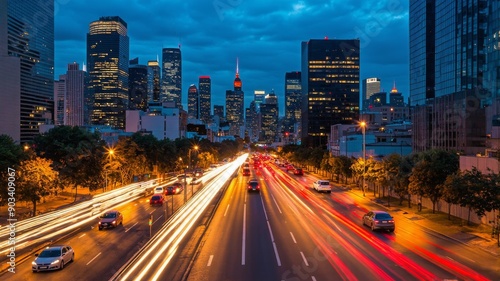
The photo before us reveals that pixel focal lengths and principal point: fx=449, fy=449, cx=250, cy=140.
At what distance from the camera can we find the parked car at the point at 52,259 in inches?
878

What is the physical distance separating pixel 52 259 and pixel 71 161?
1411 inches

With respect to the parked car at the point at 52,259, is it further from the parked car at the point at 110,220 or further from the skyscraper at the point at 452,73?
the skyscraper at the point at 452,73

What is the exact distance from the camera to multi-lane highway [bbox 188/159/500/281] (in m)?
21.2

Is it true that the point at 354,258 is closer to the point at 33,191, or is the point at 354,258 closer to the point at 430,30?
the point at 33,191

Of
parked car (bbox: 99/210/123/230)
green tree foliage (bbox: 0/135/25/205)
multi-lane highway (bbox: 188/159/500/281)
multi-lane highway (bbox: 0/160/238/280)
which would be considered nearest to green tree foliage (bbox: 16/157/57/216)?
green tree foliage (bbox: 0/135/25/205)

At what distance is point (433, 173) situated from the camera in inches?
1532

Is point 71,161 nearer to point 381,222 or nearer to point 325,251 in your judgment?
point 381,222

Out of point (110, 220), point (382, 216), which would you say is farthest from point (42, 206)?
point (382, 216)

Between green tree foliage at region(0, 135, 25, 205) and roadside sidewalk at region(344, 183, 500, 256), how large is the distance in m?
36.3

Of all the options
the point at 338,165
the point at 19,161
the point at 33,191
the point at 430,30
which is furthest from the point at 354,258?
the point at 430,30

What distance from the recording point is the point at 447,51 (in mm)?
114625

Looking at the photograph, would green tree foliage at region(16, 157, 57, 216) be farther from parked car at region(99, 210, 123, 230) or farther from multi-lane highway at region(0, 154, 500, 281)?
parked car at region(99, 210, 123, 230)

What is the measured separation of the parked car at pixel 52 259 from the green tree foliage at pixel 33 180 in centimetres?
1948

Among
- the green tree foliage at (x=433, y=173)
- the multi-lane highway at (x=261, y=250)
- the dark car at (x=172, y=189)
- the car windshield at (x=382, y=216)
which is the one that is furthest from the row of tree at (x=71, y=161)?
the car windshield at (x=382, y=216)
